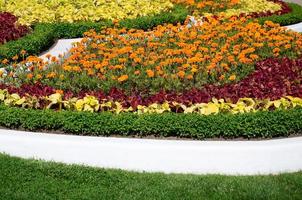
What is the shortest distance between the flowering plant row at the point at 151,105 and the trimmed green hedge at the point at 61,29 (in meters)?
2.69

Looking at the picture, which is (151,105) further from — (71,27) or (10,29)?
(71,27)

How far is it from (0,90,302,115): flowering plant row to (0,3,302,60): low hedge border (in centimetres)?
269

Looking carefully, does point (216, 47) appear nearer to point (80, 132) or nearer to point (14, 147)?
point (80, 132)

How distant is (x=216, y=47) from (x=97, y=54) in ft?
6.50

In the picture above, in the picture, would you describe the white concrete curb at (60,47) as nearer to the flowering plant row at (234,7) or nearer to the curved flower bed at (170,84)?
the curved flower bed at (170,84)

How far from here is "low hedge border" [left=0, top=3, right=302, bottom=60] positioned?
11047mm

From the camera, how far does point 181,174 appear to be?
7.29m

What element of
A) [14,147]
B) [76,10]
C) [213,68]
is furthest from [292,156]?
[76,10]

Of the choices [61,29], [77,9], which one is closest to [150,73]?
[61,29]

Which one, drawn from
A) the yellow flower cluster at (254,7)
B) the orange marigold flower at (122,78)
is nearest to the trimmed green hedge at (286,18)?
the yellow flower cluster at (254,7)

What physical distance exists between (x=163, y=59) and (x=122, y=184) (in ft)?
11.2

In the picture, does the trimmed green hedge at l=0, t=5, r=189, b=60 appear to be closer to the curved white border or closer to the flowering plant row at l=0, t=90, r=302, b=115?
the flowering plant row at l=0, t=90, r=302, b=115

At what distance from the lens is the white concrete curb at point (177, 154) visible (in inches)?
287

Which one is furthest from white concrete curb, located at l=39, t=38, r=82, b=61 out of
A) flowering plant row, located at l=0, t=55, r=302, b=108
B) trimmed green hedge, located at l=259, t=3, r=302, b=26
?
trimmed green hedge, located at l=259, t=3, r=302, b=26
